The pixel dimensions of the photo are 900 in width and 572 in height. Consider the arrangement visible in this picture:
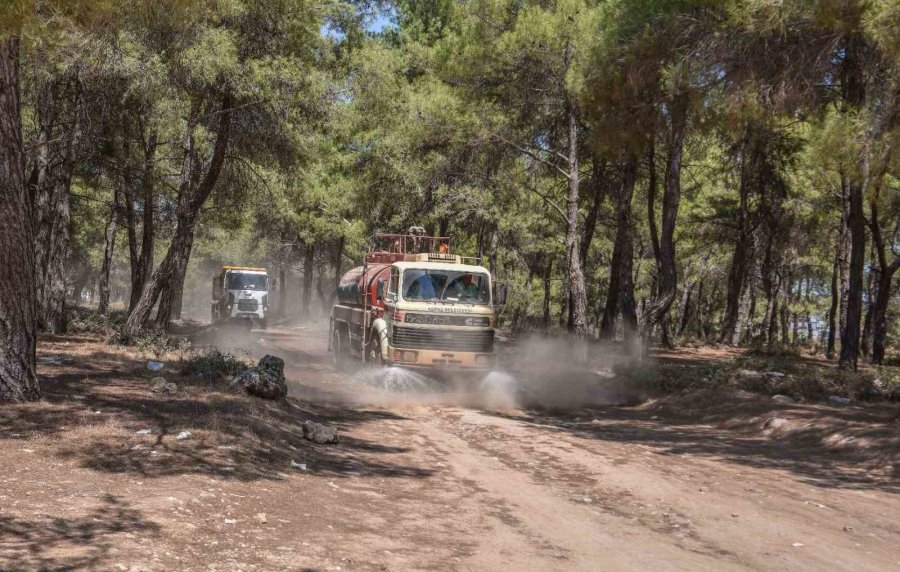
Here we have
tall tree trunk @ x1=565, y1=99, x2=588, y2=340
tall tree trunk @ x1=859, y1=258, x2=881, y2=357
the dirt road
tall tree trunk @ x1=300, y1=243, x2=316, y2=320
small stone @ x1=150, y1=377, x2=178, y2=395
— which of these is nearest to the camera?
the dirt road

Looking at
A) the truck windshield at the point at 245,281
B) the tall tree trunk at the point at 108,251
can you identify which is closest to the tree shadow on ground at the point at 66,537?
the tall tree trunk at the point at 108,251

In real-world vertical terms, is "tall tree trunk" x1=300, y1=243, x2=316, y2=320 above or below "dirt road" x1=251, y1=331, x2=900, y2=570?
above

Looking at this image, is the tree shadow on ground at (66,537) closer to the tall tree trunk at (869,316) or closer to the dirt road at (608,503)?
the dirt road at (608,503)

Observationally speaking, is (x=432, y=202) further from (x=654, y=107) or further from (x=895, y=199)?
(x=895, y=199)

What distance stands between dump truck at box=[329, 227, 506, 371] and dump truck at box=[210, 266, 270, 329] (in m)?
20.2

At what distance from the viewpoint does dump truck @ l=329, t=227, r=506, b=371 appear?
16.2 metres

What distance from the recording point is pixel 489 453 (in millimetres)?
10680

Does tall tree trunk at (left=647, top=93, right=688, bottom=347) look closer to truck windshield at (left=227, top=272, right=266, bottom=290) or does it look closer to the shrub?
the shrub

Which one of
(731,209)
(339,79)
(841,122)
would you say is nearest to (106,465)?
(841,122)

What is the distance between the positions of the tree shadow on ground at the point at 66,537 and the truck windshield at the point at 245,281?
3273 centimetres

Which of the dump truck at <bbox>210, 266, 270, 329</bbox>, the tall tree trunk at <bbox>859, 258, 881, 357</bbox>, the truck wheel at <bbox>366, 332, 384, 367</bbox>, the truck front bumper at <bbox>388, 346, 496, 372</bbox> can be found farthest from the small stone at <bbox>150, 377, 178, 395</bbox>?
the dump truck at <bbox>210, 266, 270, 329</bbox>

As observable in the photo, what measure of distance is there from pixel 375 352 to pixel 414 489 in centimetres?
945

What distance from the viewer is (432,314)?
1630cm

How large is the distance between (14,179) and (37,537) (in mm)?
5154
